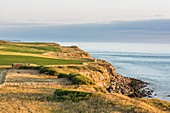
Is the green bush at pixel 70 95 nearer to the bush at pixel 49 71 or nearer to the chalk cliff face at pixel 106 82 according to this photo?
the bush at pixel 49 71

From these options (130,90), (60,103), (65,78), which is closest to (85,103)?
(60,103)

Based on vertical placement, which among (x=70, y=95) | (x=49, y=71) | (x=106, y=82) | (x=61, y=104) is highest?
(x=70, y=95)

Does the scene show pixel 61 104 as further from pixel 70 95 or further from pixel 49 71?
pixel 49 71

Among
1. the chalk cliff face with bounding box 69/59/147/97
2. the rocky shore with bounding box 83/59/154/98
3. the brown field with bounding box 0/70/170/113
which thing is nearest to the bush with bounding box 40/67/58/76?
the chalk cliff face with bounding box 69/59/147/97

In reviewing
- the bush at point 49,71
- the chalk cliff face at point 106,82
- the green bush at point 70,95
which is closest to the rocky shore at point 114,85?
the chalk cliff face at point 106,82

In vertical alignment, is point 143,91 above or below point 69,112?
below

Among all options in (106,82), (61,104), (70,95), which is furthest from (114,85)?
(61,104)

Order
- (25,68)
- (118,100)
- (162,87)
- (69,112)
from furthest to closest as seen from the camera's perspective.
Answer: (162,87)
(25,68)
(118,100)
(69,112)

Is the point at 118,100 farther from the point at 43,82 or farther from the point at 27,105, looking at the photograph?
the point at 43,82

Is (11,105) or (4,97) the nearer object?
(11,105)

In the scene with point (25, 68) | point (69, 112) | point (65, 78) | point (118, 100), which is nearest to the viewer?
point (69, 112)

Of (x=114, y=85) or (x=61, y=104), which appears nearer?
(x=61, y=104)

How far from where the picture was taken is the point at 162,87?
6662 cm

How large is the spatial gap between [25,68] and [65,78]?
480 inches
